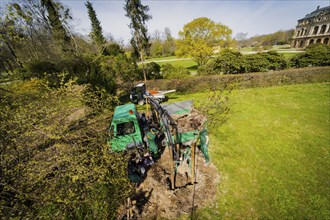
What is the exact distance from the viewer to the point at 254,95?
40.9 feet

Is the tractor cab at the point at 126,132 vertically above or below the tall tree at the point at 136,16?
below

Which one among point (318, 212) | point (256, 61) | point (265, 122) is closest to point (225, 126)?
point (265, 122)

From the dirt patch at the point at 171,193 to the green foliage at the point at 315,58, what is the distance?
59.6 ft

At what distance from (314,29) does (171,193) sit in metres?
69.2

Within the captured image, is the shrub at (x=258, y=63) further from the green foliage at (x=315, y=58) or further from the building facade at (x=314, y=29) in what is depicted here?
the building facade at (x=314, y=29)

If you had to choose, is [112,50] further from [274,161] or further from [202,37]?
[274,161]

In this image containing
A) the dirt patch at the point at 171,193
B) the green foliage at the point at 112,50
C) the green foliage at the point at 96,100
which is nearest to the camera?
the dirt patch at the point at 171,193

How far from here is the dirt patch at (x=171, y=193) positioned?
396cm

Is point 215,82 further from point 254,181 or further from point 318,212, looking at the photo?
point 318,212

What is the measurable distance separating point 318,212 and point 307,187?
2.67 feet

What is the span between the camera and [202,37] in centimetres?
2097

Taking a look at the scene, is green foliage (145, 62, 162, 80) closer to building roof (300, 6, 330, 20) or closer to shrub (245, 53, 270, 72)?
shrub (245, 53, 270, 72)

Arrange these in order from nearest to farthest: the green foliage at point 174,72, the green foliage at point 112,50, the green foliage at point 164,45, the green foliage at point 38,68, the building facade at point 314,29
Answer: the green foliage at point 38,68
the green foliage at point 174,72
the green foliage at point 112,50
the building facade at point 314,29
the green foliage at point 164,45

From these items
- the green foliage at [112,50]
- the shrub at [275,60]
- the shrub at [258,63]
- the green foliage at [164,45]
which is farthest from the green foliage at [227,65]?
the green foliage at [164,45]
